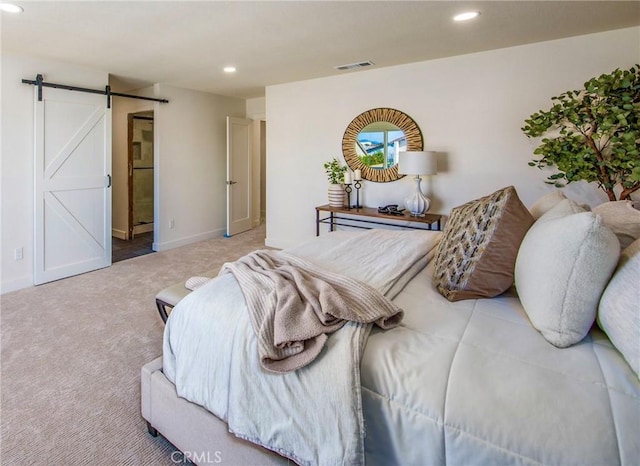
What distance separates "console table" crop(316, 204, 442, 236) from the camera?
3831 millimetres

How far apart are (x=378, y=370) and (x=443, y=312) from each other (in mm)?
453

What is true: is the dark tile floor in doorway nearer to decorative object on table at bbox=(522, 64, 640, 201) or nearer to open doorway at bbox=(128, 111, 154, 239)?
open doorway at bbox=(128, 111, 154, 239)

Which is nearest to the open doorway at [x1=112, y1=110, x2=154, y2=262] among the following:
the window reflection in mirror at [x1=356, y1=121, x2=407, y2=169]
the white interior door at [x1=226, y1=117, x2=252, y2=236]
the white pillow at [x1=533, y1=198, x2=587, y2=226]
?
the white interior door at [x1=226, y1=117, x2=252, y2=236]

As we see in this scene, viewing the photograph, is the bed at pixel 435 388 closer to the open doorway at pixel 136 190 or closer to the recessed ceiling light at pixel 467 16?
the recessed ceiling light at pixel 467 16

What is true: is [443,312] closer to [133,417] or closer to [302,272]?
[302,272]

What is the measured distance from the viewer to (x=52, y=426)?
72.2 inches

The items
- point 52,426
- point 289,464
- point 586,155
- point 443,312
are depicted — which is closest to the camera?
point 289,464

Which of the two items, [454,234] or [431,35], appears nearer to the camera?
[454,234]

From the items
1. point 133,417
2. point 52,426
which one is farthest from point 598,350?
point 52,426

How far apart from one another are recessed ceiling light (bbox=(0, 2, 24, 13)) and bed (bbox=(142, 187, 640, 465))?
8.58 ft

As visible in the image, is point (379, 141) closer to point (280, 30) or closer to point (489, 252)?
point (280, 30)

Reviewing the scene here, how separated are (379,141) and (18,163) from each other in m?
3.91

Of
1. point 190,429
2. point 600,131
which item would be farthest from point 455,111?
point 190,429

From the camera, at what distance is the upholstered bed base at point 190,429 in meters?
1.32
